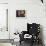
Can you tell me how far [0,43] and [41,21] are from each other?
115cm

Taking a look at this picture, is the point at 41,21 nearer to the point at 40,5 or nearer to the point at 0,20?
the point at 40,5

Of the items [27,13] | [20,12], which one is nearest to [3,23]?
[20,12]

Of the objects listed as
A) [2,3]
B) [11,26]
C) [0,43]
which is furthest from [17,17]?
[0,43]

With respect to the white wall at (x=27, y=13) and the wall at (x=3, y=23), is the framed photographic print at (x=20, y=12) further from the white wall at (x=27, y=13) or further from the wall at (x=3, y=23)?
the wall at (x=3, y=23)

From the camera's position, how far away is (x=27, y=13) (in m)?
3.03

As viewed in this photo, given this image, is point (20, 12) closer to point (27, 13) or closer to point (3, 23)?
point (27, 13)

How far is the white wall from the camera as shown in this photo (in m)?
3.00

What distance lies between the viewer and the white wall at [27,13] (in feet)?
9.85

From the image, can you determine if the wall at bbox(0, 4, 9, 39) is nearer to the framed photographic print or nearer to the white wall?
the white wall

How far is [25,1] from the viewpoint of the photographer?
302 centimetres

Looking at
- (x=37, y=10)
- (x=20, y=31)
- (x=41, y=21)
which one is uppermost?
(x=37, y=10)

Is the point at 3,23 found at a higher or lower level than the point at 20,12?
lower

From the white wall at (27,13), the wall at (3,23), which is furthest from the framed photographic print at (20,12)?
the wall at (3,23)

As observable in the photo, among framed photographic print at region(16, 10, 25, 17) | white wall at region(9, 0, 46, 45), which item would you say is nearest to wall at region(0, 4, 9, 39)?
white wall at region(9, 0, 46, 45)
